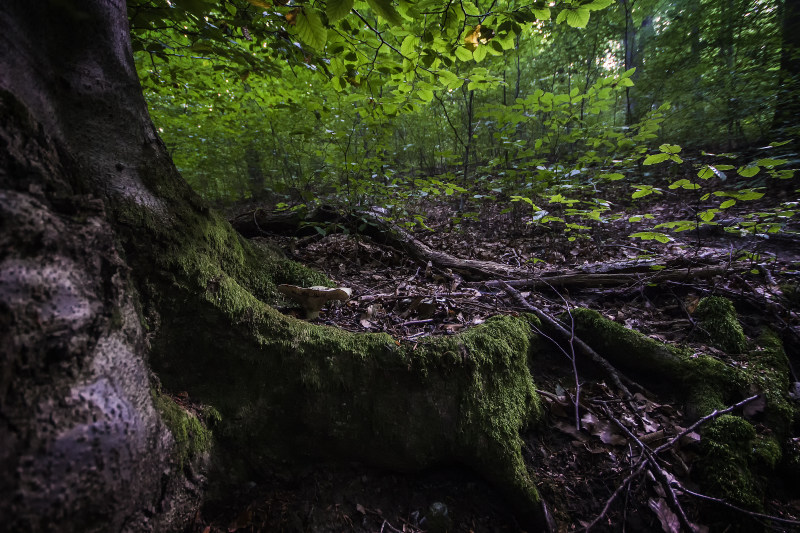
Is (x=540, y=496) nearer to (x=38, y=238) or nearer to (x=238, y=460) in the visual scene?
(x=238, y=460)

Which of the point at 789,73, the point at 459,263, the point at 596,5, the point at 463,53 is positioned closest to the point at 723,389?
the point at 459,263

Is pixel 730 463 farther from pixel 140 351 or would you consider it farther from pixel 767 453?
pixel 140 351

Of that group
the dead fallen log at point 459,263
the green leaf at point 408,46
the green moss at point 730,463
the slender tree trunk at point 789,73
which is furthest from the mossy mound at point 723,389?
the slender tree trunk at point 789,73

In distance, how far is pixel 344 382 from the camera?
5.84 feet

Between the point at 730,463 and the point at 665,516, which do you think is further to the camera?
the point at 730,463

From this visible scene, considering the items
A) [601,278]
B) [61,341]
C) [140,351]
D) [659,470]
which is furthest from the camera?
[601,278]

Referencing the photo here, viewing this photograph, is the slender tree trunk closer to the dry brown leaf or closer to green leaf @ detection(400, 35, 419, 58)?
green leaf @ detection(400, 35, 419, 58)

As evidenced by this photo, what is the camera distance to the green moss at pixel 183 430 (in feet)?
4.04

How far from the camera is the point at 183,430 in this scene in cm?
132

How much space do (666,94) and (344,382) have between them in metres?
11.5

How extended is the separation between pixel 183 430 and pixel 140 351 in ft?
1.51

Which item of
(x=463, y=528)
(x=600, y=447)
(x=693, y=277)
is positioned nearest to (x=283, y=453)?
(x=463, y=528)

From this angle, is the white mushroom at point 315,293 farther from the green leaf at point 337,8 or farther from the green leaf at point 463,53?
the green leaf at point 463,53

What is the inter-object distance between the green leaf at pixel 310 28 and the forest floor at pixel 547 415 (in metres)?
1.83
